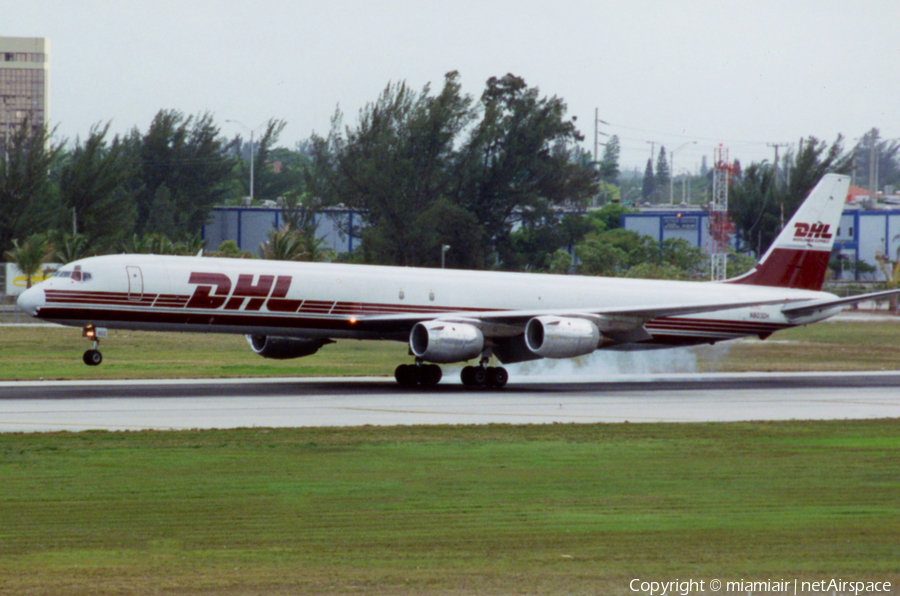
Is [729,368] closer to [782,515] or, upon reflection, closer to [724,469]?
[724,469]

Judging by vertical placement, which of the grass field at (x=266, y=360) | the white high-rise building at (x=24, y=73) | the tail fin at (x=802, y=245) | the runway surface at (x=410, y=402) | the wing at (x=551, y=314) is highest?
the white high-rise building at (x=24, y=73)

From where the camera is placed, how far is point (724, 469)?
635 inches

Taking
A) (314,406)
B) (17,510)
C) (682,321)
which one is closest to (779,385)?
(682,321)

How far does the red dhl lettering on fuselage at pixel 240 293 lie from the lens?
3006cm

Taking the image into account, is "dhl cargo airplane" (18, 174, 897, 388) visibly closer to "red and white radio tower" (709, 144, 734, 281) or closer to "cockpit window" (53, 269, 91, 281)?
"cockpit window" (53, 269, 91, 281)

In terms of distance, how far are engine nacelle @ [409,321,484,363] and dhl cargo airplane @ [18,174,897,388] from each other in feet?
0.12

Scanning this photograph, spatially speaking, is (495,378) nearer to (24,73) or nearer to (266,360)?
(266,360)

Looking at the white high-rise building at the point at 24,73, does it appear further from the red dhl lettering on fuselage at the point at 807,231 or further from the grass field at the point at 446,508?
the grass field at the point at 446,508

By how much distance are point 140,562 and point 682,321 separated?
27.6 metres

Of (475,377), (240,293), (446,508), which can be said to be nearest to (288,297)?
(240,293)

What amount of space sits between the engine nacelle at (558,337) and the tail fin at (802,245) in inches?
355

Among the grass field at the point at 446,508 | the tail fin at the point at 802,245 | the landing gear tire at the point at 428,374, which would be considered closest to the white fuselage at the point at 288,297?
the landing gear tire at the point at 428,374

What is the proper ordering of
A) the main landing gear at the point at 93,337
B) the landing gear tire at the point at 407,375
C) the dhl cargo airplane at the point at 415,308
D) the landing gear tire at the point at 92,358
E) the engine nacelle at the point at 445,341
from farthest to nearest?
the landing gear tire at the point at 407,375, the engine nacelle at the point at 445,341, the dhl cargo airplane at the point at 415,308, the main landing gear at the point at 93,337, the landing gear tire at the point at 92,358

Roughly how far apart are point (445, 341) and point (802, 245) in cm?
1509
